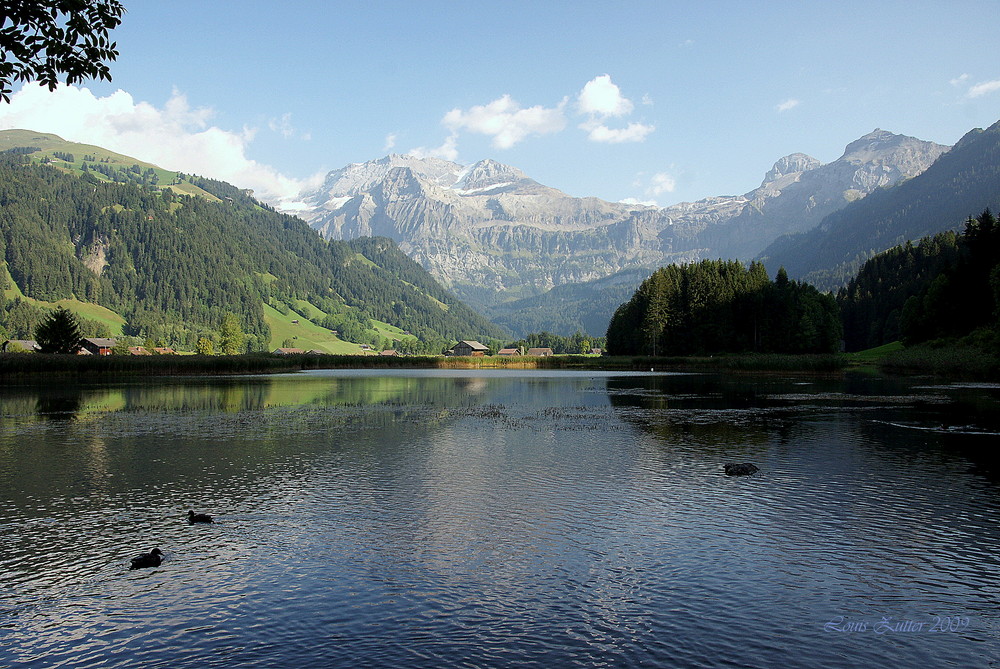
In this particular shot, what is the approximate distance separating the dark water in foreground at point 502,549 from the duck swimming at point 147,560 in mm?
318

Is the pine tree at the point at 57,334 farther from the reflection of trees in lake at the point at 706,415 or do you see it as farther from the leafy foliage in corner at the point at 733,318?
the leafy foliage in corner at the point at 733,318

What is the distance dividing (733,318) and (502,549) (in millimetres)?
174683

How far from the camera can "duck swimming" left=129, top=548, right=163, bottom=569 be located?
22.8m

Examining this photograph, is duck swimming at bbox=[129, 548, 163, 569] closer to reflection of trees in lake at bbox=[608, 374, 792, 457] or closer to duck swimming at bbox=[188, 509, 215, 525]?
duck swimming at bbox=[188, 509, 215, 525]

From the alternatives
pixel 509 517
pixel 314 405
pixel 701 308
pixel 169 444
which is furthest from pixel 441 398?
pixel 701 308

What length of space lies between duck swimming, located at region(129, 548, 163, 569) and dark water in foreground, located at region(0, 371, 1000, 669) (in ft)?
1.04

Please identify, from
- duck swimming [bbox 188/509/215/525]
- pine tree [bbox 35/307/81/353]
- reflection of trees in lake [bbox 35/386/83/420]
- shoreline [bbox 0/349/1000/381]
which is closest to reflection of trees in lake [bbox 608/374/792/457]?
duck swimming [bbox 188/509/215/525]

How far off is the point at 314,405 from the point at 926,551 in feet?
209

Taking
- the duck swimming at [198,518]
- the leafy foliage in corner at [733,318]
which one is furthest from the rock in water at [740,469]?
the leafy foliage in corner at [733,318]

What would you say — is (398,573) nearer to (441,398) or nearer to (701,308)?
(441,398)

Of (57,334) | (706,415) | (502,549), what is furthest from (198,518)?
A: (57,334)

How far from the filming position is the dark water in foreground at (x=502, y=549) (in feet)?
57.5

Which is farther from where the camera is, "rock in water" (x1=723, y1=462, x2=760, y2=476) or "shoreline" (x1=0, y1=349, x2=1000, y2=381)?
"shoreline" (x1=0, y1=349, x2=1000, y2=381)

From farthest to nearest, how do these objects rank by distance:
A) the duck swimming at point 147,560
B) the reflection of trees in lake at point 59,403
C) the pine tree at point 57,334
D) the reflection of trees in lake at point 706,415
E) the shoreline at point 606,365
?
the pine tree at point 57,334 < the shoreline at point 606,365 < the reflection of trees in lake at point 59,403 < the reflection of trees in lake at point 706,415 < the duck swimming at point 147,560
